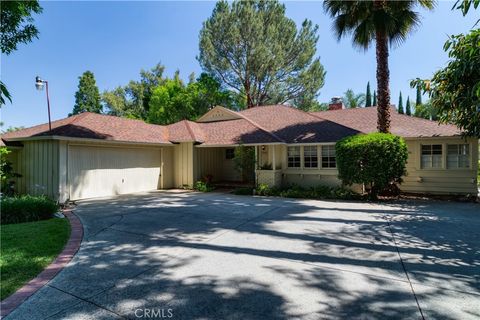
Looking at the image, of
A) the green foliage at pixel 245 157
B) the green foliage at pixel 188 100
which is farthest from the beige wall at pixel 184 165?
the green foliage at pixel 188 100

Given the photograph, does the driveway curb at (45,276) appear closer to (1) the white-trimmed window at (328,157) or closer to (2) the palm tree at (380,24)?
(1) the white-trimmed window at (328,157)

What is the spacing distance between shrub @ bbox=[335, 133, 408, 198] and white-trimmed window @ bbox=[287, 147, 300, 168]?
340 cm

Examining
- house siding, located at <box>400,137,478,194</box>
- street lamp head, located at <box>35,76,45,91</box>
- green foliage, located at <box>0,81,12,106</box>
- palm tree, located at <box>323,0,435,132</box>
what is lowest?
house siding, located at <box>400,137,478,194</box>

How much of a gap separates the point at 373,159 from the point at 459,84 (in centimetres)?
407

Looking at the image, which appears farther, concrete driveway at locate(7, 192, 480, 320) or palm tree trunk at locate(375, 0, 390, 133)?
palm tree trunk at locate(375, 0, 390, 133)

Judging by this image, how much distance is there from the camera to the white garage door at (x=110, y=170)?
1194 cm

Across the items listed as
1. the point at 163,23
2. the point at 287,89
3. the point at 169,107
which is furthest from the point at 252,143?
the point at 169,107

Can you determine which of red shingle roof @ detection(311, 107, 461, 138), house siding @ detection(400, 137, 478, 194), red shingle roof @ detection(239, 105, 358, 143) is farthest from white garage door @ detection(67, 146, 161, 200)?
house siding @ detection(400, 137, 478, 194)

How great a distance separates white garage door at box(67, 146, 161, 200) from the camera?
39.2 feet

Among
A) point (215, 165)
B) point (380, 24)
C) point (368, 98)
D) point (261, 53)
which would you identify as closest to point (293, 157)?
point (215, 165)

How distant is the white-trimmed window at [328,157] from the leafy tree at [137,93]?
32.4m

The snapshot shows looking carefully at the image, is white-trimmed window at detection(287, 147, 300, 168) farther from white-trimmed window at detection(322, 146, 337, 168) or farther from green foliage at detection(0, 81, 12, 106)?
green foliage at detection(0, 81, 12, 106)

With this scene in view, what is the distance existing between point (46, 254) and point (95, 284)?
1869 millimetres

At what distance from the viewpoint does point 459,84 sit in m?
8.05
